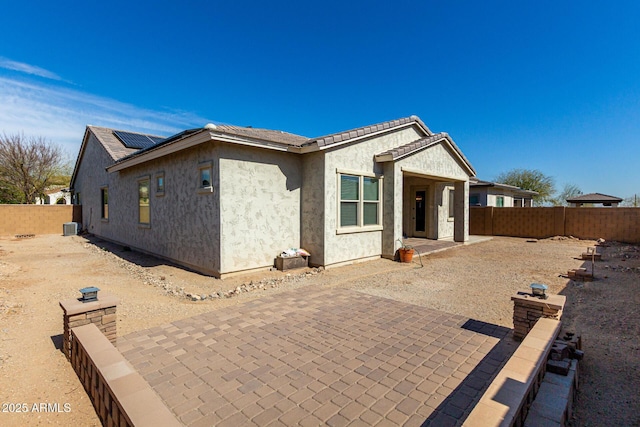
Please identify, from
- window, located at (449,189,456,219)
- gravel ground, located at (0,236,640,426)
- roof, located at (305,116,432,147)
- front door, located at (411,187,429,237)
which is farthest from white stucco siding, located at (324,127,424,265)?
window, located at (449,189,456,219)

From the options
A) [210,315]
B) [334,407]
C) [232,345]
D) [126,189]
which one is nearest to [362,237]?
[210,315]

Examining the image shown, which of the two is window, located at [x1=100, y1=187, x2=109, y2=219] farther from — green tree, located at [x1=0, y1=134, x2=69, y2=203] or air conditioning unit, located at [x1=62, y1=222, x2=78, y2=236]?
green tree, located at [x1=0, y1=134, x2=69, y2=203]

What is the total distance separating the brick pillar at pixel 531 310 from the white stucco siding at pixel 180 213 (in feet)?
20.8

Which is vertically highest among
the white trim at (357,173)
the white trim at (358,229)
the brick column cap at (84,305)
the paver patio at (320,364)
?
the white trim at (357,173)

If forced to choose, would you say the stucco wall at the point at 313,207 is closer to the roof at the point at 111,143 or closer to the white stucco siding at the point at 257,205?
the white stucco siding at the point at 257,205

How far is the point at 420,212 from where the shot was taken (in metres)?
15.7

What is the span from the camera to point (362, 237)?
9.89 meters

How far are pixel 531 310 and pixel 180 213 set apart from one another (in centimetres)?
883

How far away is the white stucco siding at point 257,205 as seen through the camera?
7.66m

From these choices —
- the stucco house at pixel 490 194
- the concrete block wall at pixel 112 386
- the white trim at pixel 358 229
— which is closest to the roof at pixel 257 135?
the white trim at pixel 358 229

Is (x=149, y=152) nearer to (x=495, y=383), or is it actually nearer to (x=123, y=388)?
(x=123, y=388)

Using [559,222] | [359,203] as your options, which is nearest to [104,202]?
[359,203]

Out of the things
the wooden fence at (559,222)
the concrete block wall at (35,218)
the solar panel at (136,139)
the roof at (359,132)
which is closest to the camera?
the roof at (359,132)

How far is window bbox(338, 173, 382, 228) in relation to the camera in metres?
9.33
